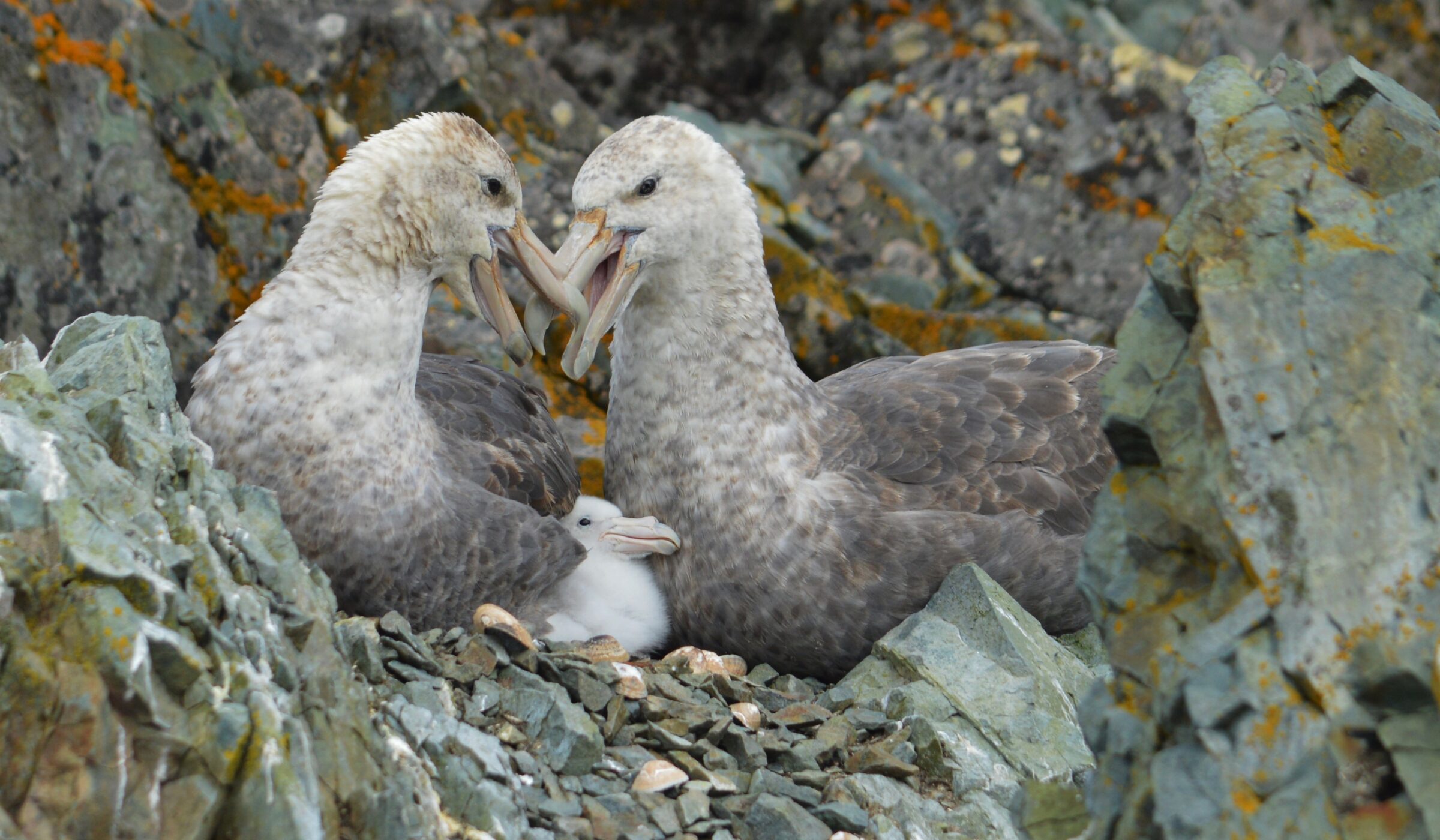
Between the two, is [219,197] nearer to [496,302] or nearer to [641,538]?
[496,302]

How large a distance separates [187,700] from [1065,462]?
3.52 meters

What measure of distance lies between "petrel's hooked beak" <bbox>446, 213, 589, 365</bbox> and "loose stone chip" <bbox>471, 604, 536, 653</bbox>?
1.02 meters

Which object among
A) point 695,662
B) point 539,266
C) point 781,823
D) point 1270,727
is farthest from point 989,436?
point 1270,727

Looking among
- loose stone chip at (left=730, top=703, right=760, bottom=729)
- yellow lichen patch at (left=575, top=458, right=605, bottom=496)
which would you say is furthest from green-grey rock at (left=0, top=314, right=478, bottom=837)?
yellow lichen patch at (left=575, top=458, right=605, bottom=496)

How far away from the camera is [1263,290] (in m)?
2.86

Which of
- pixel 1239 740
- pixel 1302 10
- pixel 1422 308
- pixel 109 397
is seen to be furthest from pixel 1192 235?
pixel 1302 10

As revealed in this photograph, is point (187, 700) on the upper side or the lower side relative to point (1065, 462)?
upper

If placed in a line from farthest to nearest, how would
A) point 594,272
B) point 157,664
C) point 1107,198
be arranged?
point 1107,198
point 594,272
point 157,664

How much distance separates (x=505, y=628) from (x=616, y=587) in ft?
3.35

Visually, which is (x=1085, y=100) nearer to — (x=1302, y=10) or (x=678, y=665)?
(x=1302, y=10)

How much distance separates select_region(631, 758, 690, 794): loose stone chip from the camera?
12.2ft

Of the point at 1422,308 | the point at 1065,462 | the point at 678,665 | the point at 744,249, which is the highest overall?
the point at 1422,308

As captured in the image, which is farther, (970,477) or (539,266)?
(970,477)

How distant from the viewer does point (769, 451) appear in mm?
5266
